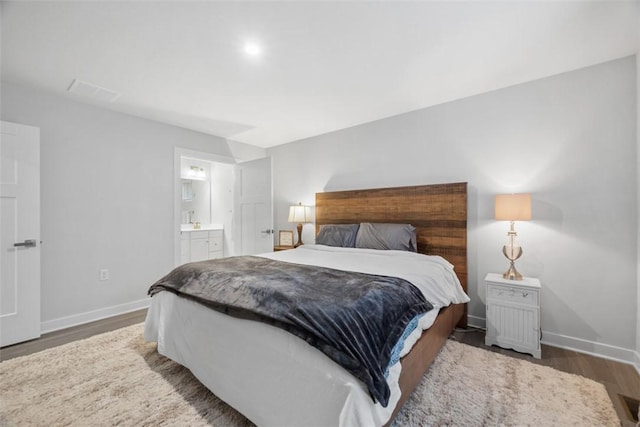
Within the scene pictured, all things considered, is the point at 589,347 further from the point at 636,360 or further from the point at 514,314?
the point at 514,314

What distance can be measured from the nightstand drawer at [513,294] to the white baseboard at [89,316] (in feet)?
12.7

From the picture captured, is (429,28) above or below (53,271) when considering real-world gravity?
above

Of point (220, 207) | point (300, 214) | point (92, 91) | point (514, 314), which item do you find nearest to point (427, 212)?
point (514, 314)

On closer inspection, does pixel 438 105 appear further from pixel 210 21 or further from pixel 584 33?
pixel 210 21

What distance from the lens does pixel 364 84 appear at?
102 inches

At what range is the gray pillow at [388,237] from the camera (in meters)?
2.90

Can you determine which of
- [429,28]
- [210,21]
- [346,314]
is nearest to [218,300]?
[346,314]

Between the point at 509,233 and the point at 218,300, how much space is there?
8.18 feet

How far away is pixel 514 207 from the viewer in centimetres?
234

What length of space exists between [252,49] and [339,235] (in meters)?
2.17

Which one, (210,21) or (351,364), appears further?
(210,21)

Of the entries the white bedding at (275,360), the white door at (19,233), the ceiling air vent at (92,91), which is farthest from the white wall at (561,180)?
the white door at (19,233)

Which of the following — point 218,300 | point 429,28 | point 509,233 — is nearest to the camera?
point 218,300

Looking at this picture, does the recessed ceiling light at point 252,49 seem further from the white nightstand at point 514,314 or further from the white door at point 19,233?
the white nightstand at point 514,314
